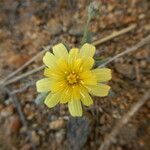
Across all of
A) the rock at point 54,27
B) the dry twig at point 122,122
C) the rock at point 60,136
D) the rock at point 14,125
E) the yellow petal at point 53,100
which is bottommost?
the dry twig at point 122,122

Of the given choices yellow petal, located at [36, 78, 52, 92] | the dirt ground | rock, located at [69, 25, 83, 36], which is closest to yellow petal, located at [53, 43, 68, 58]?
yellow petal, located at [36, 78, 52, 92]

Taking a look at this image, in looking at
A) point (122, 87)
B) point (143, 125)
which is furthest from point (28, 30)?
point (143, 125)

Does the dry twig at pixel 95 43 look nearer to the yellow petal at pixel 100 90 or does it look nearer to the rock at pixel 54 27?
the rock at pixel 54 27

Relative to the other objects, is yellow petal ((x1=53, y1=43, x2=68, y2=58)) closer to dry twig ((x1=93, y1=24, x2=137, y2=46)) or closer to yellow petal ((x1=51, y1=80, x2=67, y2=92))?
yellow petal ((x1=51, y1=80, x2=67, y2=92))

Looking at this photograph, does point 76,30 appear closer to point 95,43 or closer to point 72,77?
point 95,43

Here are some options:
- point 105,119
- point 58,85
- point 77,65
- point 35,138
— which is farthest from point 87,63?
point 35,138

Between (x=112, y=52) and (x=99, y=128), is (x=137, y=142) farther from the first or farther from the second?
(x=112, y=52)

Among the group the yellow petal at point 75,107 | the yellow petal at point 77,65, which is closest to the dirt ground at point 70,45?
the yellow petal at point 75,107
